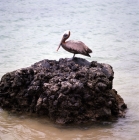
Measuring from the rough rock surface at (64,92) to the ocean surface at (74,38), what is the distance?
6.4 inches

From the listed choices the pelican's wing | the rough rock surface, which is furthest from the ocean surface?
the pelican's wing

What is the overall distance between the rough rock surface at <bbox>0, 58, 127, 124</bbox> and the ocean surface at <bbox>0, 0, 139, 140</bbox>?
162 mm

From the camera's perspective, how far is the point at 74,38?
36.3 feet

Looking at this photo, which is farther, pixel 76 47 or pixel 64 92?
pixel 76 47

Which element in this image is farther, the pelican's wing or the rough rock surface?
the pelican's wing

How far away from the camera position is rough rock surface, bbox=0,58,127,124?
4422mm

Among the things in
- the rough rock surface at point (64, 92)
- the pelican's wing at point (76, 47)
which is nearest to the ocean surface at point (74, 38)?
the rough rock surface at point (64, 92)

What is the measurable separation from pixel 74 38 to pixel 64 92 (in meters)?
6.82

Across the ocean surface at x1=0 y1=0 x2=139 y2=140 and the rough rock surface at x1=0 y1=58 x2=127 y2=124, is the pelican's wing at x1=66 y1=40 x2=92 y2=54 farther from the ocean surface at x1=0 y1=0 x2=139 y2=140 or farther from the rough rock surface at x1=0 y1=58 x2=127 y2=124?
the ocean surface at x1=0 y1=0 x2=139 y2=140

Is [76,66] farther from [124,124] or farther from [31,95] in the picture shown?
[124,124]

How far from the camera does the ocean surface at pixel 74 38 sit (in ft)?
14.2

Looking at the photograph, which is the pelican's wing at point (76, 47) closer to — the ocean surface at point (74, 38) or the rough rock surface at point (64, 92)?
the rough rock surface at point (64, 92)

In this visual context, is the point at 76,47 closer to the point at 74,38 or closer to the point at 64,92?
the point at 64,92

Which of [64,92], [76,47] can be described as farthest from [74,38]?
[64,92]
